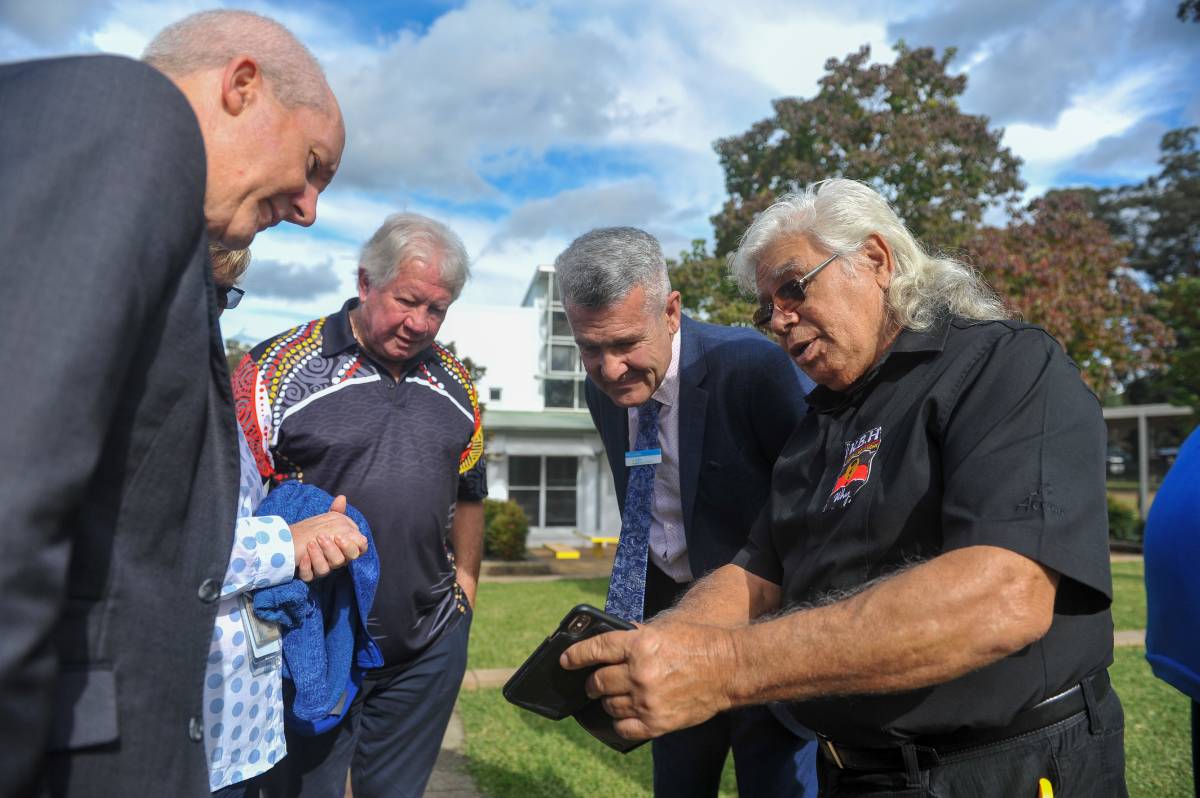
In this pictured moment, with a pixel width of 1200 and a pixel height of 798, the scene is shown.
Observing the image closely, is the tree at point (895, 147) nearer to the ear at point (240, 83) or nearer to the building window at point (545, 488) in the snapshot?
the building window at point (545, 488)

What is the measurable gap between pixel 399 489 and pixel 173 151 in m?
2.23

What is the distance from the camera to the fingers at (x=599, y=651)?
1.97 m

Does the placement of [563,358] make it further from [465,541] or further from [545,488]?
[465,541]

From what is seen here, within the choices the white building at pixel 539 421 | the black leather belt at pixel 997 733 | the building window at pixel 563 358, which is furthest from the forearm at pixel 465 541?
the building window at pixel 563 358

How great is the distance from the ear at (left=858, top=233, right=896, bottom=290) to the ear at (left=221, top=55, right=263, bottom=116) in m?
1.50

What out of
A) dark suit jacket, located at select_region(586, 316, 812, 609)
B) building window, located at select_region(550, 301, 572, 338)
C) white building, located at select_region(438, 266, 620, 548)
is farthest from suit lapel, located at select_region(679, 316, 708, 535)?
building window, located at select_region(550, 301, 572, 338)

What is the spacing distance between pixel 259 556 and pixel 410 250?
1.65m

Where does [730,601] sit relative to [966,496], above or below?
below

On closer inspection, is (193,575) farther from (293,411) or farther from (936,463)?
(293,411)

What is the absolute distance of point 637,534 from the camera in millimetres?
3311

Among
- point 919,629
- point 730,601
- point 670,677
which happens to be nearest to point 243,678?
point 670,677

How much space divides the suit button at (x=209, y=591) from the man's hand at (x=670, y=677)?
2.96 ft

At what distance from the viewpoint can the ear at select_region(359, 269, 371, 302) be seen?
11.3 ft

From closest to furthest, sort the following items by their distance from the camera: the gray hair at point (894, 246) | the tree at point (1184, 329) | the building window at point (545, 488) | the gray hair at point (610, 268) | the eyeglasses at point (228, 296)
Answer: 1. the gray hair at point (894, 246)
2. the eyeglasses at point (228, 296)
3. the gray hair at point (610, 268)
4. the tree at point (1184, 329)
5. the building window at point (545, 488)
